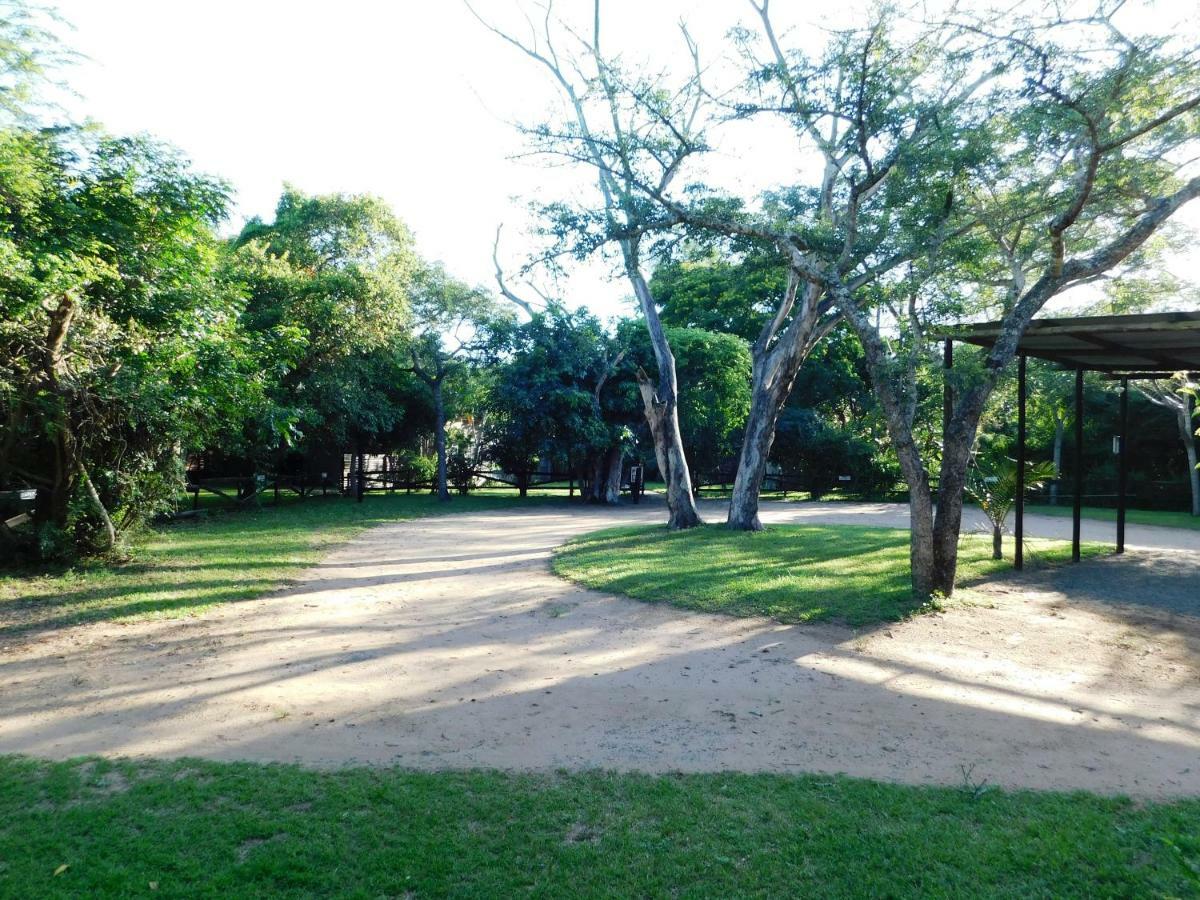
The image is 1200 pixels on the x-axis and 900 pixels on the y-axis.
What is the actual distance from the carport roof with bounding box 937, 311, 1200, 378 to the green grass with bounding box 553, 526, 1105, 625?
126 inches

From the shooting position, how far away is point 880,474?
2930cm

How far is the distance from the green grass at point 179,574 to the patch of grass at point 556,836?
4.45m

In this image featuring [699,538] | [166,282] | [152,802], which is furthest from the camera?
[699,538]

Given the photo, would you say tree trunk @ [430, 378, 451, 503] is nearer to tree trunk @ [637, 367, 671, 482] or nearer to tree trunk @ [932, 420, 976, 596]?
tree trunk @ [637, 367, 671, 482]

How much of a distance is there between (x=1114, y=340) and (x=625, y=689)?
8871mm

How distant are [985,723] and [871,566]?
19.9 feet

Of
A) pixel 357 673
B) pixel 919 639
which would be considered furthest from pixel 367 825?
pixel 919 639

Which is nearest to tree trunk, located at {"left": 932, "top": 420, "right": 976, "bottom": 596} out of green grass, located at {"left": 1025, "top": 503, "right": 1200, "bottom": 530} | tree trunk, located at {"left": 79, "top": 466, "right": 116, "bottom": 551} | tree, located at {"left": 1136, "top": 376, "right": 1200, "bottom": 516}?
tree trunk, located at {"left": 79, "top": 466, "right": 116, "bottom": 551}

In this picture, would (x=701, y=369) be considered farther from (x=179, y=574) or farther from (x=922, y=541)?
(x=179, y=574)

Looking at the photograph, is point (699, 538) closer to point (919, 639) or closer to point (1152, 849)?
point (919, 639)

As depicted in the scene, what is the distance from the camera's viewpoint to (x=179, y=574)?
10625mm

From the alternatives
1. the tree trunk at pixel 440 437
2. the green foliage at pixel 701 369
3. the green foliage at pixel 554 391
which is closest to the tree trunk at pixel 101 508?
the green foliage at pixel 554 391

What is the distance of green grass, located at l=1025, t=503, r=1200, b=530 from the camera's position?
20.5m

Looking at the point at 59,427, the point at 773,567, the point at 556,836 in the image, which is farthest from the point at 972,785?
the point at 59,427
